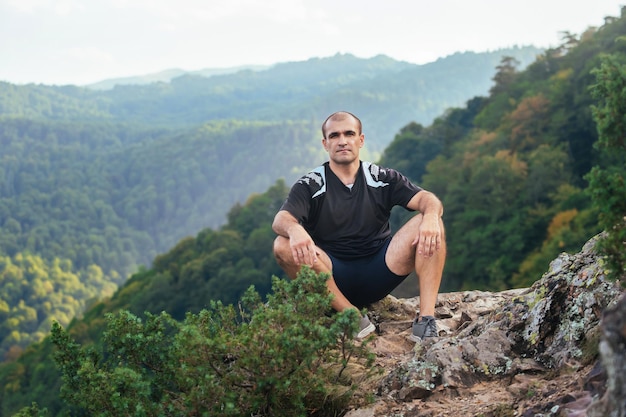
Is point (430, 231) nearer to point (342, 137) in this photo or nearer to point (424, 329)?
point (424, 329)

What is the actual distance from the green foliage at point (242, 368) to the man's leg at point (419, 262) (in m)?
1.01

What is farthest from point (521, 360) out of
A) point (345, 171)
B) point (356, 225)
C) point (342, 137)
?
point (342, 137)

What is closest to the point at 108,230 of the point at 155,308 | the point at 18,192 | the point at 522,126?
the point at 18,192

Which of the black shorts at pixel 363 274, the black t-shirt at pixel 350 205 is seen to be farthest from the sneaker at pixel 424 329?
the black t-shirt at pixel 350 205

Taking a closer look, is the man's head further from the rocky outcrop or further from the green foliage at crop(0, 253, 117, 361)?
the green foliage at crop(0, 253, 117, 361)

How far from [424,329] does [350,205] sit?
1086 millimetres

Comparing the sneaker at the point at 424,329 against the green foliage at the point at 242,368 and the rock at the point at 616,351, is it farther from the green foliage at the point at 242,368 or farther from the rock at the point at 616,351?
the rock at the point at 616,351

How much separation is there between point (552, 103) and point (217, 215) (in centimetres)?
15009

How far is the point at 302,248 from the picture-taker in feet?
17.1

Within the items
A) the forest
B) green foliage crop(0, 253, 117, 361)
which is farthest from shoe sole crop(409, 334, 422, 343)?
green foliage crop(0, 253, 117, 361)

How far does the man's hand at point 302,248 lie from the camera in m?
5.20

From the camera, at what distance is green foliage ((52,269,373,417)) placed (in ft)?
13.1

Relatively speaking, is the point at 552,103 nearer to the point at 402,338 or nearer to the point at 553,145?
the point at 553,145

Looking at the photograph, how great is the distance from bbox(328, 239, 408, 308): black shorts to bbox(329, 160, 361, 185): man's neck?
582mm
